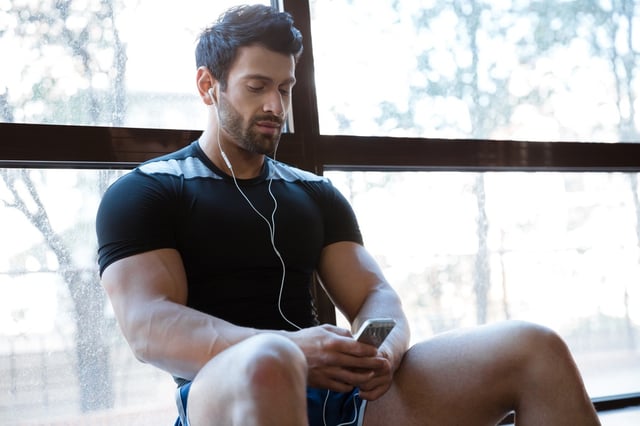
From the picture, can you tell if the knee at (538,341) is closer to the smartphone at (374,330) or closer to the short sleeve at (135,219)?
the smartphone at (374,330)

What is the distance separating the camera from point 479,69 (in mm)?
2258

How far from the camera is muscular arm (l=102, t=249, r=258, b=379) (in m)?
1.28

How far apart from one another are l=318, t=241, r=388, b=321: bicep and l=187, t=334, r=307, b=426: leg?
55 centimetres

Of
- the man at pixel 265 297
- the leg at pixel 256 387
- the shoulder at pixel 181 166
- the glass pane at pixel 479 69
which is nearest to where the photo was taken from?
the leg at pixel 256 387

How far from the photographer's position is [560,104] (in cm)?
235

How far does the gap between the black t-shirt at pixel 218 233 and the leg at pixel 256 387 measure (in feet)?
1.26

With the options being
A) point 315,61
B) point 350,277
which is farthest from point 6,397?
point 315,61

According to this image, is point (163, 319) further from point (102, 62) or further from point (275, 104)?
point (102, 62)

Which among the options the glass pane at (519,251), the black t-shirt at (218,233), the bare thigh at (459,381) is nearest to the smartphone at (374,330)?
the bare thigh at (459,381)

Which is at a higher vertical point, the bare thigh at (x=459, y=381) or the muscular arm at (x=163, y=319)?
the muscular arm at (x=163, y=319)

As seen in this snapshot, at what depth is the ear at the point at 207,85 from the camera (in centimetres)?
164

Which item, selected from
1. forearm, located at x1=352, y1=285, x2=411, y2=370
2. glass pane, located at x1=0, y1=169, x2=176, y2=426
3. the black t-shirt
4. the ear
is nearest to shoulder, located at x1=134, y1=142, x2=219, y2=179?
the black t-shirt

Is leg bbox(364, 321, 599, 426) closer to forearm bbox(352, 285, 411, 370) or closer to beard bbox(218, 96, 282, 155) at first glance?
forearm bbox(352, 285, 411, 370)

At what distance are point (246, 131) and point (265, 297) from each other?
35 centimetres
